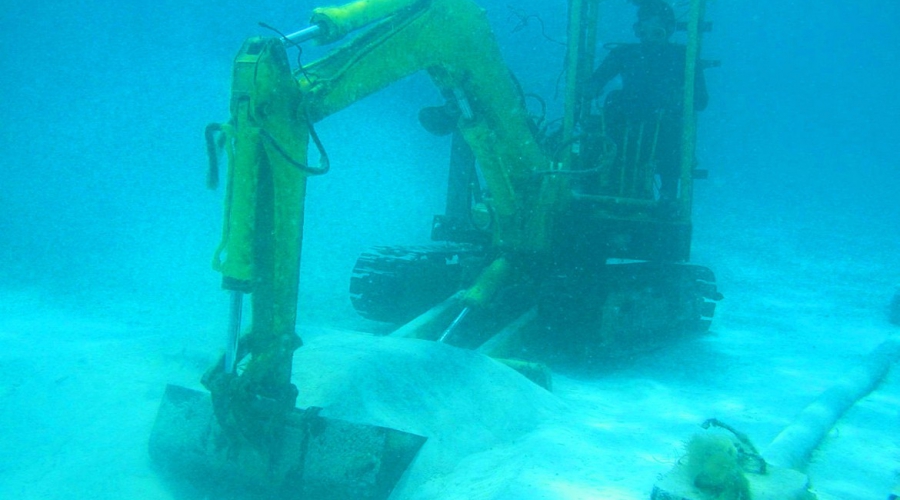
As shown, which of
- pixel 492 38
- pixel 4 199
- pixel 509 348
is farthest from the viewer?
pixel 4 199

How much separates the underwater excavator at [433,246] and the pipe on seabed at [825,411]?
5.69ft

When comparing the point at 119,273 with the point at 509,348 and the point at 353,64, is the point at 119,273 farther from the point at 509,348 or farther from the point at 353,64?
the point at 353,64

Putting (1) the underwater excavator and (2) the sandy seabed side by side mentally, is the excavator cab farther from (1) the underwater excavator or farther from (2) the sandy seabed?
(2) the sandy seabed

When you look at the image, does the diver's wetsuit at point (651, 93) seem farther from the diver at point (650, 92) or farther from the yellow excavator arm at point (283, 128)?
the yellow excavator arm at point (283, 128)

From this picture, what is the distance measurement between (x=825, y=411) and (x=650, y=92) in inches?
136

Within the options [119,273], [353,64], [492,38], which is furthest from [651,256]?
[119,273]

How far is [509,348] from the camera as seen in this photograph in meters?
5.62

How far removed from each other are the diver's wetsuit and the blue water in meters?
1.19

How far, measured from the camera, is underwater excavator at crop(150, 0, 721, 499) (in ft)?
9.28

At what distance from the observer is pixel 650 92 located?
6262mm

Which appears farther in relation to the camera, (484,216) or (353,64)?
(484,216)

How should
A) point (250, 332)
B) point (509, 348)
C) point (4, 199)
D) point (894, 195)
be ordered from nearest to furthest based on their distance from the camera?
point (250, 332) → point (509, 348) → point (4, 199) → point (894, 195)

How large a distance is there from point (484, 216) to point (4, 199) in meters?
16.5

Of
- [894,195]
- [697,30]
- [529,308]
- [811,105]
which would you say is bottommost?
[529,308]
